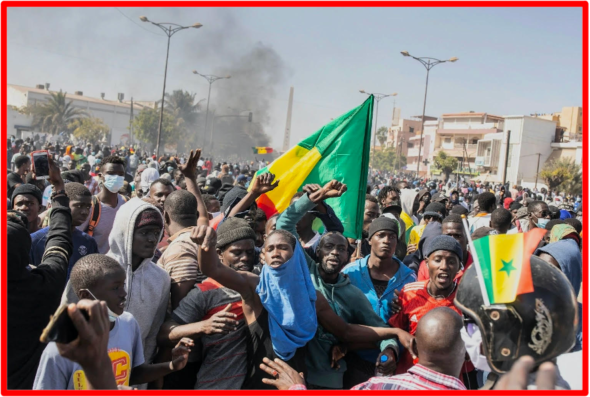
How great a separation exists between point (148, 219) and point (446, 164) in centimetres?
5357

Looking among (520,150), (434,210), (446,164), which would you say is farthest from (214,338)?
(520,150)

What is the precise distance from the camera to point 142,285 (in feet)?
11.1

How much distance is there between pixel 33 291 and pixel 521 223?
707cm

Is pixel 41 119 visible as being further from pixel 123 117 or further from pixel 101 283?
pixel 101 283

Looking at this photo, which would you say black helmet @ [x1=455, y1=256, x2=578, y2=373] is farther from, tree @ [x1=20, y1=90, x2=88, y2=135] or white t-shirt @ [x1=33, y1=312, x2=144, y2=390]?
tree @ [x1=20, y1=90, x2=88, y2=135]

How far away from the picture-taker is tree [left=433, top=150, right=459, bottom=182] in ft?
169

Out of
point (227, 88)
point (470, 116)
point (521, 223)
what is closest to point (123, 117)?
point (227, 88)

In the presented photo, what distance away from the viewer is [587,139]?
2.37 metres

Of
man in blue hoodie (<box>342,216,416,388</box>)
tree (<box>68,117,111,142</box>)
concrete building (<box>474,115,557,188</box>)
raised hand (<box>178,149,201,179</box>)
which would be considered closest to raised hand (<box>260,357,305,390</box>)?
man in blue hoodie (<box>342,216,416,388</box>)

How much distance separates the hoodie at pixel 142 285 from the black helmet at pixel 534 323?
1.93m

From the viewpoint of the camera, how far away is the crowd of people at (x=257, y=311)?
207 cm

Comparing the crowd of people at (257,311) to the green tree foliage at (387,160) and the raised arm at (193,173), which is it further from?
the green tree foliage at (387,160)

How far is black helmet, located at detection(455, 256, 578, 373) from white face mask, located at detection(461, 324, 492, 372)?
0.14 meters

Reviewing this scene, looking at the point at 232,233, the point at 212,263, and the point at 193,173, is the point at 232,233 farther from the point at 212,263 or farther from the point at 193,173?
the point at 193,173
